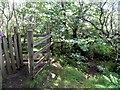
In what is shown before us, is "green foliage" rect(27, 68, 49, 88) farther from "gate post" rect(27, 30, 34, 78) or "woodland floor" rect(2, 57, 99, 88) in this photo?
"gate post" rect(27, 30, 34, 78)

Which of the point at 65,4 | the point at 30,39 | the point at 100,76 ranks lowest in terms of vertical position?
the point at 100,76

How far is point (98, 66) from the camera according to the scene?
5.66 metres

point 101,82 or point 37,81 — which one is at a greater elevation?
point 37,81

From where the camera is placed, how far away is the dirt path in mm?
4324

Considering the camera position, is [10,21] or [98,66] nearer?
[98,66]

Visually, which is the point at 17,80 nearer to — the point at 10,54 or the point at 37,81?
the point at 37,81

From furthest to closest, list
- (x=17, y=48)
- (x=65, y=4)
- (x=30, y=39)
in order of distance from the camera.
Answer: (x=65, y=4)
(x=17, y=48)
(x=30, y=39)

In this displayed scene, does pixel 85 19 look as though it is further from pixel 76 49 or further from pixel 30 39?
pixel 30 39

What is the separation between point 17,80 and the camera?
4.51 metres

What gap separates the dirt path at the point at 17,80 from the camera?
4.32 m

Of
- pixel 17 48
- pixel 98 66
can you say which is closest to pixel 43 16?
pixel 17 48

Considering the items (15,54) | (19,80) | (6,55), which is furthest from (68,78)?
(6,55)

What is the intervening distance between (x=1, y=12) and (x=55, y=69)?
313 cm

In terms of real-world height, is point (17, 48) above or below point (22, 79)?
A: above
